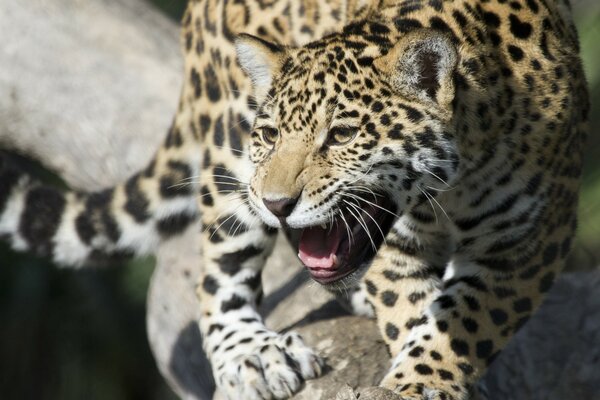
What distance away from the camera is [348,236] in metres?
5.93

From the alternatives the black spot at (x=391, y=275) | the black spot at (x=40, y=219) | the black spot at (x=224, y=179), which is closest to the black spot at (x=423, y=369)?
the black spot at (x=391, y=275)

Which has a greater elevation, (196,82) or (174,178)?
(196,82)

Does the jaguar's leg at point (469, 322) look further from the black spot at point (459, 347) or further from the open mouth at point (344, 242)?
the open mouth at point (344, 242)

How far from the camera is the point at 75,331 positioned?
14.2 metres

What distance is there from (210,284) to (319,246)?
72.3 inches

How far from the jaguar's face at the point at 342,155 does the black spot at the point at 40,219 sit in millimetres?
2550

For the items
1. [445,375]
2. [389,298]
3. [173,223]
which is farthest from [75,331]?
[445,375]

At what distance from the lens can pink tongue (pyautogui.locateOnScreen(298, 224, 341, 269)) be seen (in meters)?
5.92

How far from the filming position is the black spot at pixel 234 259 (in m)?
7.48

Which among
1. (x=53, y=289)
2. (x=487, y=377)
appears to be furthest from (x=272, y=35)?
(x=53, y=289)

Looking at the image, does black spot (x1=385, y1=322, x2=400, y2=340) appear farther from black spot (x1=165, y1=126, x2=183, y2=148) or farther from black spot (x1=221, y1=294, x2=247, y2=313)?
black spot (x1=165, y1=126, x2=183, y2=148)

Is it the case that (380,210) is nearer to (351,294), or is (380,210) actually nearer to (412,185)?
(412,185)

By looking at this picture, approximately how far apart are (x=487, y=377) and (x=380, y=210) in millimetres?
2105

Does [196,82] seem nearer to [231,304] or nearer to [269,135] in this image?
[231,304]
